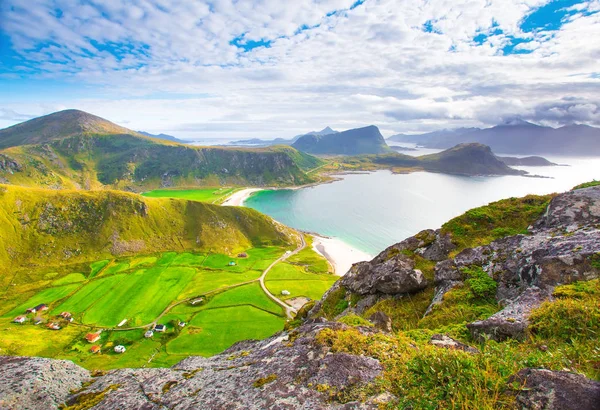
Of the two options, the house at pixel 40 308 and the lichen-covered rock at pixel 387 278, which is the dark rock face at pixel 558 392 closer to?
the lichen-covered rock at pixel 387 278

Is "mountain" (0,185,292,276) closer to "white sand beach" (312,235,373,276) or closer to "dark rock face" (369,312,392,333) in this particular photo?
"white sand beach" (312,235,373,276)

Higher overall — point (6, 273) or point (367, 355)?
point (367, 355)

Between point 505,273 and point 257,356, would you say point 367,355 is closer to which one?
point 257,356

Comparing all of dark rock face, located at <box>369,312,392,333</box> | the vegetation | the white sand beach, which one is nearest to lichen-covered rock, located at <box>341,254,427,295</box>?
the vegetation

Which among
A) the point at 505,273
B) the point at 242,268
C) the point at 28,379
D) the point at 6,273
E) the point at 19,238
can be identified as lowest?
the point at 242,268

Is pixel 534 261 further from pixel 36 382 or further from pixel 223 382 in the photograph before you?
pixel 36 382

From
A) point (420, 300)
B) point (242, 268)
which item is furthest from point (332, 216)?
point (420, 300)

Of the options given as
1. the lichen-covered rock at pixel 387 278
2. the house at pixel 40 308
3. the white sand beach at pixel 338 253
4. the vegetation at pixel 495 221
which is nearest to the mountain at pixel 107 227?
the white sand beach at pixel 338 253
